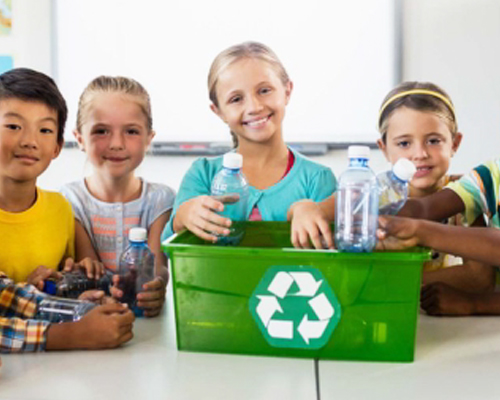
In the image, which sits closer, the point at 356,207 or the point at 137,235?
the point at 356,207

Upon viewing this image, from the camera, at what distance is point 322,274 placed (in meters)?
1.12

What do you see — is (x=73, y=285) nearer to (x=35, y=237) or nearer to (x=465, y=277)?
(x=35, y=237)

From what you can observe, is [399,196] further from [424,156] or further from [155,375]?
[155,375]

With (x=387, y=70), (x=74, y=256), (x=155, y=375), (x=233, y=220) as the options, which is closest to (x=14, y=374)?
(x=155, y=375)

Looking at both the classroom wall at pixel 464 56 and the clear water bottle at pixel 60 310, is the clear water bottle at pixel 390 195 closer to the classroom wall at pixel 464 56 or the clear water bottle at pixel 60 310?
the clear water bottle at pixel 60 310

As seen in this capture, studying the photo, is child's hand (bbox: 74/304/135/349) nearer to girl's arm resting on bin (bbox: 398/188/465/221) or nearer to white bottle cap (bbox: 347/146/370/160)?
white bottle cap (bbox: 347/146/370/160)

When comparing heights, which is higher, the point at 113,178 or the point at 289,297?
the point at 113,178

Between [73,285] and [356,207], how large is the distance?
0.72 meters

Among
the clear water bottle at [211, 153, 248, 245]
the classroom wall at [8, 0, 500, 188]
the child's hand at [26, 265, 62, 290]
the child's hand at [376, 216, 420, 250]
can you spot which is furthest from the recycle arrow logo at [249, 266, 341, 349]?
the classroom wall at [8, 0, 500, 188]

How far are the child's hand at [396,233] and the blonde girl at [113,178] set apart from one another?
79cm

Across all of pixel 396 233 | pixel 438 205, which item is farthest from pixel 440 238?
pixel 438 205

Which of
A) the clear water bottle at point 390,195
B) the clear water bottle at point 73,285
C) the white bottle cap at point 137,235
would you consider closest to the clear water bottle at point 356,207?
the clear water bottle at point 390,195

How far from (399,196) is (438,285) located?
0.82 ft

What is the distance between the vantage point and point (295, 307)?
3.75 feet
